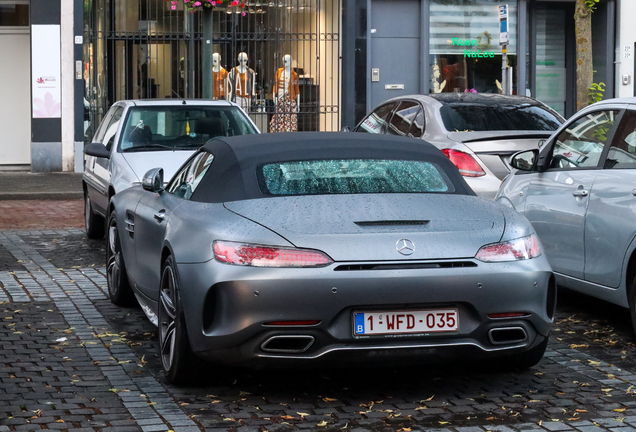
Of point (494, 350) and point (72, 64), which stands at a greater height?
point (72, 64)

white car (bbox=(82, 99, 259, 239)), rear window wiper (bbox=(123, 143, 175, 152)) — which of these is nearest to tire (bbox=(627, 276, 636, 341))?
white car (bbox=(82, 99, 259, 239))

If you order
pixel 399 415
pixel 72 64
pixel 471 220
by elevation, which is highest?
pixel 72 64

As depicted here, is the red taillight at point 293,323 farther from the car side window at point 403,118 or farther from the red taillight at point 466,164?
the car side window at point 403,118

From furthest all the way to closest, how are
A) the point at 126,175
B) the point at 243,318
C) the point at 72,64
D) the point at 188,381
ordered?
1. the point at 72,64
2. the point at 126,175
3. the point at 188,381
4. the point at 243,318

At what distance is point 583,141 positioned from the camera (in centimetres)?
742

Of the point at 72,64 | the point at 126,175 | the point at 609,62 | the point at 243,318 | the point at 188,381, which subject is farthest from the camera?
the point at 609,62

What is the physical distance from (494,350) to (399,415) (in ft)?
1.83

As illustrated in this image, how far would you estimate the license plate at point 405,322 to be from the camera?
196 inches

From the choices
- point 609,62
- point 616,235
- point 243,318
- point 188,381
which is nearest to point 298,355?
point 243,318

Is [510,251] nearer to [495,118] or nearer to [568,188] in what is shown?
[568,188]

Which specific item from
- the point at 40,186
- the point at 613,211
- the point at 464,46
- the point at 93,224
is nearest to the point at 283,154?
the point at 613,211

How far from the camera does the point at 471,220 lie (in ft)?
17.2

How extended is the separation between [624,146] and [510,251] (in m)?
2.06

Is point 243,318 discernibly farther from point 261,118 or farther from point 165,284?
point 261,118
